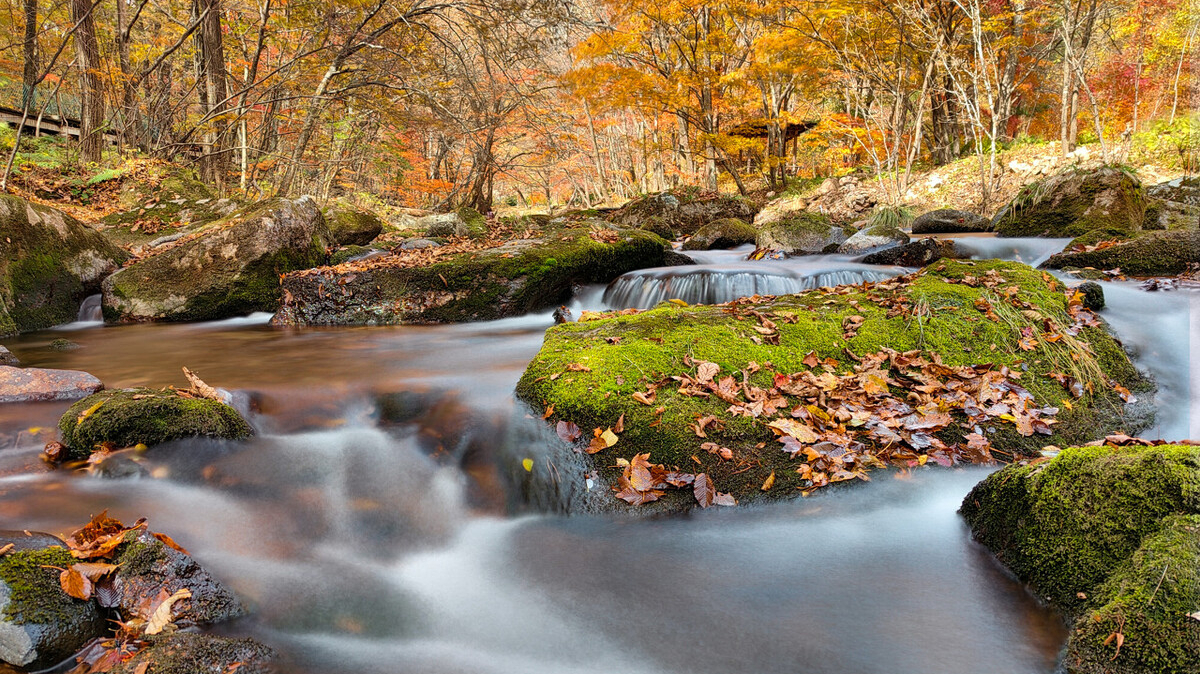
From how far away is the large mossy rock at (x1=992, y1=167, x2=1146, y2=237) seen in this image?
8.50m

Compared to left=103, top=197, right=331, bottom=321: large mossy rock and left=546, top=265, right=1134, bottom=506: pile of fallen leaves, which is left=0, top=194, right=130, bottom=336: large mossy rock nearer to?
left=103, top=197, right=331, bottom=321: large mossy rock

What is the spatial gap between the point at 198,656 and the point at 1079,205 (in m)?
11.5

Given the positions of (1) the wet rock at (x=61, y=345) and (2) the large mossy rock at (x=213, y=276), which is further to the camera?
(2) the large mossy rock at (x=213, y=276)

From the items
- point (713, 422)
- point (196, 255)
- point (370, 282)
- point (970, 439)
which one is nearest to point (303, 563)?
point (713, 422)

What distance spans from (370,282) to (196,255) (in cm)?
252

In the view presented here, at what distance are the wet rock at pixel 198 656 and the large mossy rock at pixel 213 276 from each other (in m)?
6.83

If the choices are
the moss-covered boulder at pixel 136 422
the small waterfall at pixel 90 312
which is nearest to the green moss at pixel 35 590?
the moss-covered boulder at pixel 136 422

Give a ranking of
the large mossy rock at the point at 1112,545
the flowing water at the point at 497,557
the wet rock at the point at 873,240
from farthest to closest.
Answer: the wet rock at the point at 873,240 → the flowing water at the point at 497,557 → the large mossy rock at the point at 1112,545

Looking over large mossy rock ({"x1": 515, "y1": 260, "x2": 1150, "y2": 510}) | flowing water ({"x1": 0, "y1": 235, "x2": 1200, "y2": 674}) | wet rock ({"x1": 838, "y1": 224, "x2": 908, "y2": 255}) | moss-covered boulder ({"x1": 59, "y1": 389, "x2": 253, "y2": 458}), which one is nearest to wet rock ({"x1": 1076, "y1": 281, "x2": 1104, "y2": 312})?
large mossy rock ({"x1": 515, "y1": 260, "x2": 1150, "y2": 510})

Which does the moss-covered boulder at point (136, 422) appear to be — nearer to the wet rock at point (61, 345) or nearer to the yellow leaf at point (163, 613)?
the yellow leaf at point (163, 613)

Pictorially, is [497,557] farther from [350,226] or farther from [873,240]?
[350,226]

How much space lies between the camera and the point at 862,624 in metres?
2.17

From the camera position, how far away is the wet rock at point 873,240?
9.34 m

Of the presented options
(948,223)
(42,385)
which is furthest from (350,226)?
(948,223)
